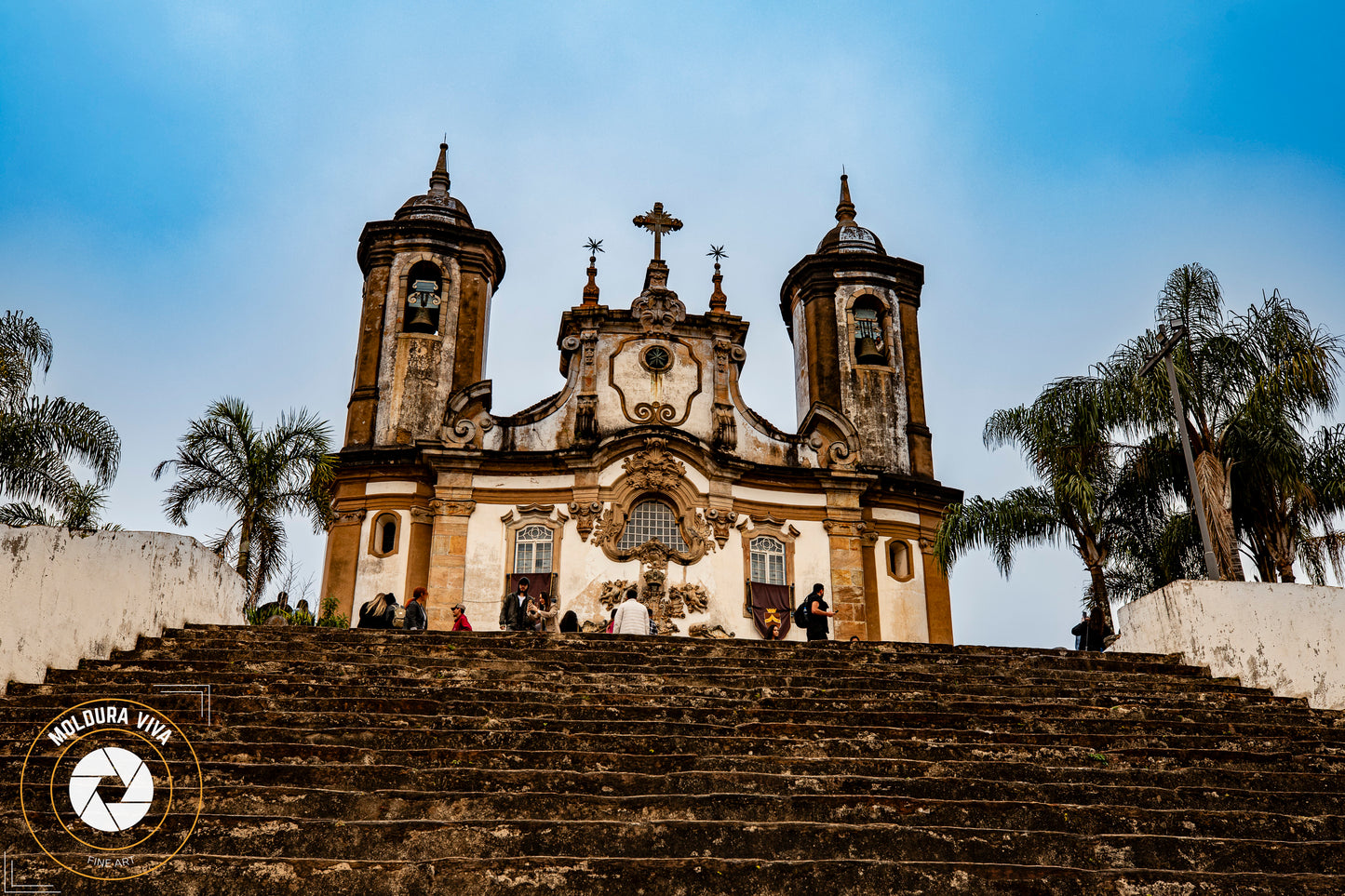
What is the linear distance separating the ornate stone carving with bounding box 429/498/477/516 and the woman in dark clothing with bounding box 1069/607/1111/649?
36.3 feet

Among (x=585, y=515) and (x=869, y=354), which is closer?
(x=585, y=515)

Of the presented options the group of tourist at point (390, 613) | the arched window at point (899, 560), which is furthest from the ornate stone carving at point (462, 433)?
the arched window at point (899, 560)

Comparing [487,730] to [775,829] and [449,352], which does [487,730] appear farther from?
[449,352]

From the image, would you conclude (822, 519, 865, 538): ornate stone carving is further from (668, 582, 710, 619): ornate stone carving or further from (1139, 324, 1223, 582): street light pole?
(1139, 324, 1223, 582): street light pole

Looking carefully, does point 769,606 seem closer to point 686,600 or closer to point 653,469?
point 686,600

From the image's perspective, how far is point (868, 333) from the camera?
1076 inches

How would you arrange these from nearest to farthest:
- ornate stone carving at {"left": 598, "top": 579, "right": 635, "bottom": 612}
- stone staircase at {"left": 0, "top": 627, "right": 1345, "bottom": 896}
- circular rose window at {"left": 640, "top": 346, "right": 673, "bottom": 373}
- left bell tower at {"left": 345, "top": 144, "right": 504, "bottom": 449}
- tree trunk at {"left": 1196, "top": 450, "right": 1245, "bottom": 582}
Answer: stone staircase at {"left": 0, "top": 627, "right": 1345, "bottom": 896}, tree trunk at {"left": 1196, "top": 450, "right": 1245, "bottom": 582}, ornate stone carving at {"left": 598, "top": 579, "right": 635, "bottom": 612}, circular rose window at {"left": 640, "top": 346, "right": 673, "bottom": 373}, left bell tower at {"left": 345, "top": 144, "right": 504, "bottom": 449}

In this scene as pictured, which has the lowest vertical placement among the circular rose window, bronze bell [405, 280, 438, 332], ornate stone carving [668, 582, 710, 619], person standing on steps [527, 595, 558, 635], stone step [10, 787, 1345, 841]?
stone step [10, 787, 1345, 841]

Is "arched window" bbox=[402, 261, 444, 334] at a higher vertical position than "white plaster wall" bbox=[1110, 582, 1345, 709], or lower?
higher

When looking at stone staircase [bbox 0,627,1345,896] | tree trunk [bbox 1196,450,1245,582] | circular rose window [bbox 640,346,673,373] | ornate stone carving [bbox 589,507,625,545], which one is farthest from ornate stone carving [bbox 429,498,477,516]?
tree trunk [bbox 1196,450,1245,582]

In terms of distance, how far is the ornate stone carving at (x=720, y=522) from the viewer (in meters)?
22.4

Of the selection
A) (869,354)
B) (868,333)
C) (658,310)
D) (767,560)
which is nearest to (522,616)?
(767,560)

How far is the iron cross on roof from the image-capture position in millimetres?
26812

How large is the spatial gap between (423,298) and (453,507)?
19.6 feet
